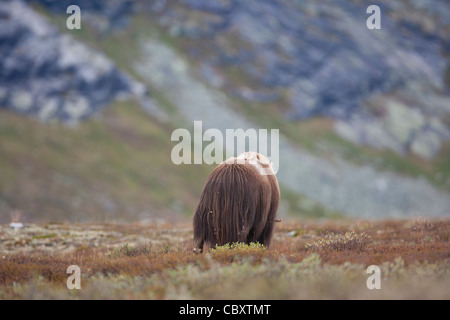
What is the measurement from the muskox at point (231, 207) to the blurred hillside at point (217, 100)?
2909 cm

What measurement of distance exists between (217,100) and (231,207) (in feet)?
177

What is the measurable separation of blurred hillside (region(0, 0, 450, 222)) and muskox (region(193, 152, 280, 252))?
2909cm

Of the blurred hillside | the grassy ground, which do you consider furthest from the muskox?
the blurred hillside

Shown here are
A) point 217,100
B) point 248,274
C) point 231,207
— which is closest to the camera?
point 248,274

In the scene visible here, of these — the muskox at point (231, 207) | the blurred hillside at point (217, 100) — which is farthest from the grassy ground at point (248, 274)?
the blurred hillside at point (217, 100)

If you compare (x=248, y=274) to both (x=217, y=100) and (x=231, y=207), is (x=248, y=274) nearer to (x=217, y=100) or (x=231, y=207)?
(x=231, y=207)

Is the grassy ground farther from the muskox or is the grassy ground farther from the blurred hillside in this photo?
the blurred hillside

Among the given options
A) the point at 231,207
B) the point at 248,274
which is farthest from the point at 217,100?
the point at 248,274

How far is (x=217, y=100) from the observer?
199 feet

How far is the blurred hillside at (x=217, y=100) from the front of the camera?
1752 inches

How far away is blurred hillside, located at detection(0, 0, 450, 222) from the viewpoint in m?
44.5

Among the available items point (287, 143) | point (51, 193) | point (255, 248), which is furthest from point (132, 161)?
point (255, 248)

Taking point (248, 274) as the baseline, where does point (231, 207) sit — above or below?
above
